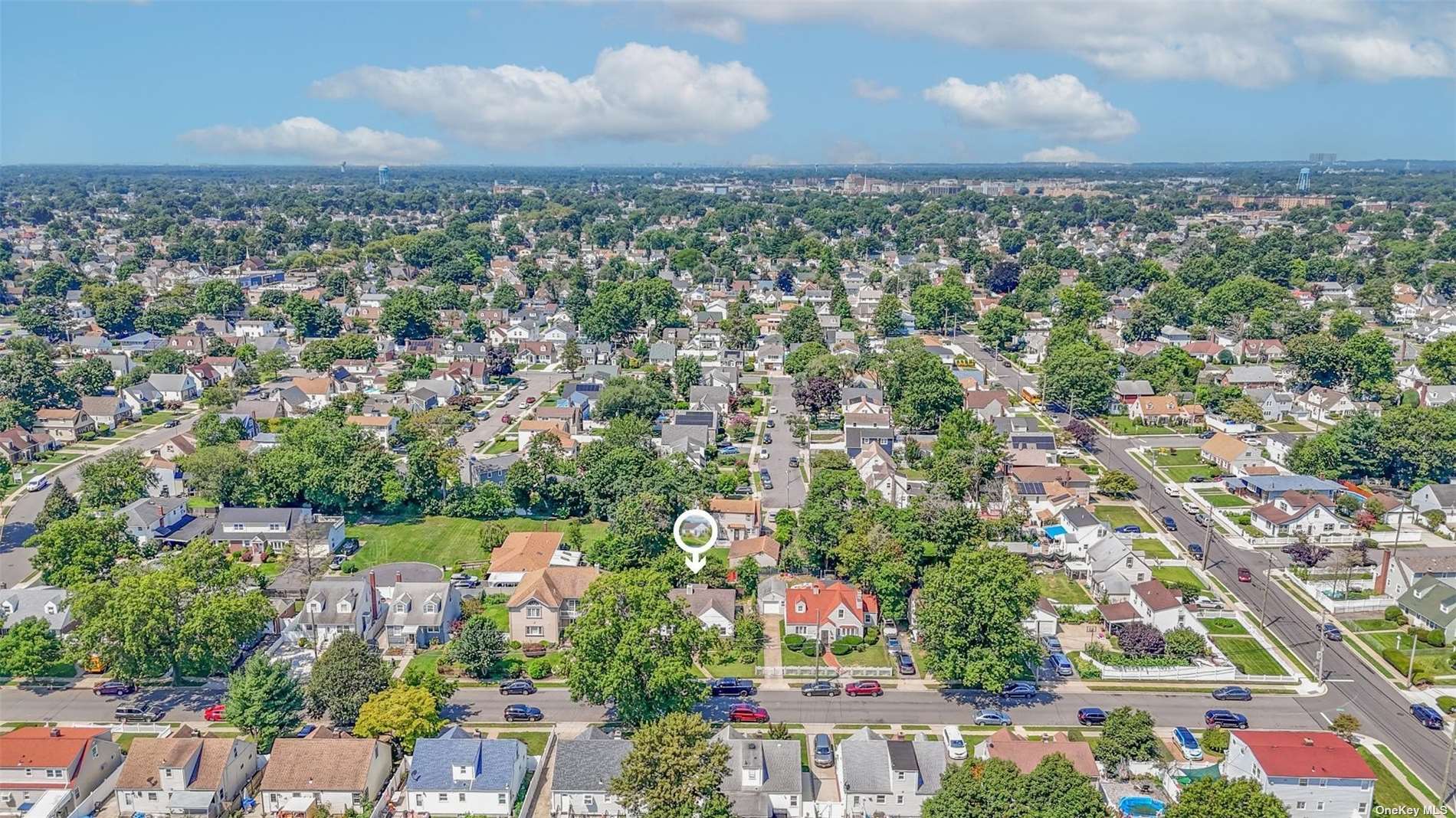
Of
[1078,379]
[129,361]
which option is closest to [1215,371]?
[1078,379]

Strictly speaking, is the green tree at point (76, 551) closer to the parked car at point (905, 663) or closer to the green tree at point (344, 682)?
the green tree at point (344, 682)

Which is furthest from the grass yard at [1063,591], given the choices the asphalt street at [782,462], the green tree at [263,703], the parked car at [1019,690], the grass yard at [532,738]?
the green tree at [263,703]

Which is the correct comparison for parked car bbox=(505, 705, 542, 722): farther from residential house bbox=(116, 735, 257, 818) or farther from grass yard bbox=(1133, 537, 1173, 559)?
grass yard bbox=(1133, 537, 1173, 559)

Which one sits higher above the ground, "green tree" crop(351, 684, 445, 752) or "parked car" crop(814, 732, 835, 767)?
"green tree" crop(351, 684, 445, 752)

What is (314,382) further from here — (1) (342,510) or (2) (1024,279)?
(2) (1024,279)

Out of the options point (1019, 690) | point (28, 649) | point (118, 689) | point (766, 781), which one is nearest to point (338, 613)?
point (118, 689)

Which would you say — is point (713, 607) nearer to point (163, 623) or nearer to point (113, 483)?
point (163, 623)

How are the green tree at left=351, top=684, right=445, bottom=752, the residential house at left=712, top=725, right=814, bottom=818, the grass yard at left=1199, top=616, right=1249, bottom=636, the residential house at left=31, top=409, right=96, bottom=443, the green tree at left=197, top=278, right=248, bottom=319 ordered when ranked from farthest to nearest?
the green tree at left=197, top=278, right=248, bottom=319
the residential house at left=31, top=409, right=96, bottom=443
the grass yard at left=1199, top=616, right=1249, bottom=636
the green tree at left=351, top=684, right=445, bottom=752
the residential house at left=712, top=725, right=814, bottom=818

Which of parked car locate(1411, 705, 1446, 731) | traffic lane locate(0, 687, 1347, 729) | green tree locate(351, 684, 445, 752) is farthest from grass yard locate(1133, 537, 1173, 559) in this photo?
green tree locate(351, 684, 445, 752)
